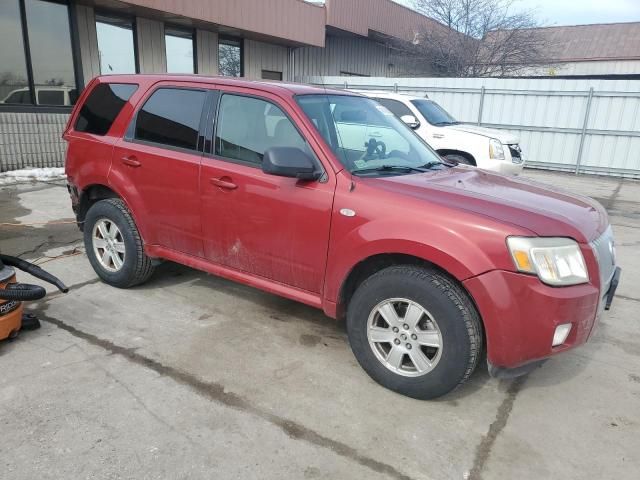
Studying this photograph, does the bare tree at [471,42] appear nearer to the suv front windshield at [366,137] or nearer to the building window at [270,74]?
the building window at [270,74]

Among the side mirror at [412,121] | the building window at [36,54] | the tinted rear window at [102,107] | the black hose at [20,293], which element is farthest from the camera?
the building window at [36,54]

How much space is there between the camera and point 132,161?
397 cm

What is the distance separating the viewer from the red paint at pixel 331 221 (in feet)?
8.34

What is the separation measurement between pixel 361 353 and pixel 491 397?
0.84 m

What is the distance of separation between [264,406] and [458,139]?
717 cm

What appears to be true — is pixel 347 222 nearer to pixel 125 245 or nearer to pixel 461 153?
pixel 125 245

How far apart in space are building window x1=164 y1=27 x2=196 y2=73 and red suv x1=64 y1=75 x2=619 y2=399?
31.9ft

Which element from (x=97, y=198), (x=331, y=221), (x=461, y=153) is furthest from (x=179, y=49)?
(x=331, y=221)

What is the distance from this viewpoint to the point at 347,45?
69.1ft

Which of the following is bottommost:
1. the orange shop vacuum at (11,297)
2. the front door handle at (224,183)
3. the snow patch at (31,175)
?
the snow patch at (31,175)

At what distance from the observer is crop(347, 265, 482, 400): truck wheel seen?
8.69 ft

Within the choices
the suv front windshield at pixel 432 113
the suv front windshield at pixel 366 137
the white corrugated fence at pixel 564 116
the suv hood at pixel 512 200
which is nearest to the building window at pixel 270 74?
the white corrugated fence at pixel 564 116

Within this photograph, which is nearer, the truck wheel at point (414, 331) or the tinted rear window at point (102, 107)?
the truck wheel at point (414, 331)

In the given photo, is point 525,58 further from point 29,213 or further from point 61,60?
point 29,213
